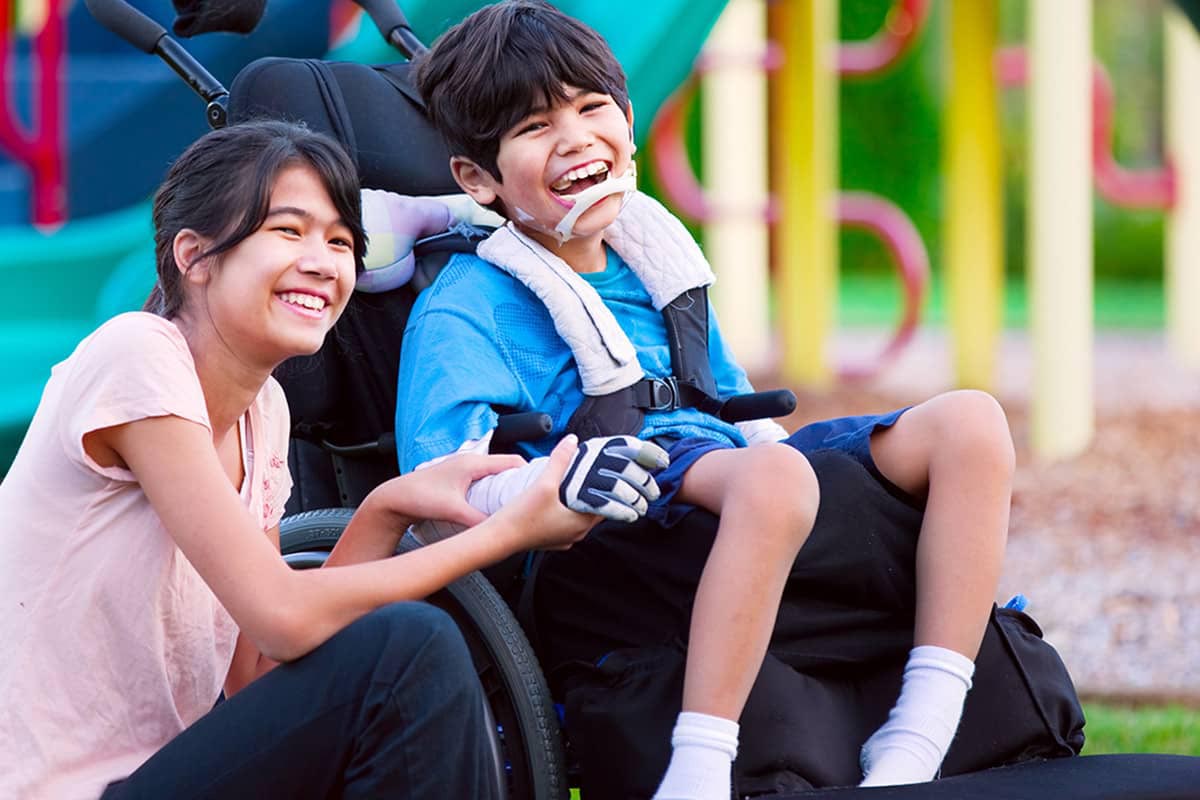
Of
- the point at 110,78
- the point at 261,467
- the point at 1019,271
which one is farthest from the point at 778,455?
the point at 1019,271

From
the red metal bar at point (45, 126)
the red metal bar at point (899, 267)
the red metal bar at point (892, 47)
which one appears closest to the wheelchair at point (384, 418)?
the red metal bar at point (45, 126)

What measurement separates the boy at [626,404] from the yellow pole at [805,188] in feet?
16.8

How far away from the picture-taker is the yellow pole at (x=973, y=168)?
719cm

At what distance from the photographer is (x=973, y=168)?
7191mm

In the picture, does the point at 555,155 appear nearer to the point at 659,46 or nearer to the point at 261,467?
the point at 261,467

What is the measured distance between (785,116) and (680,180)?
80 cm

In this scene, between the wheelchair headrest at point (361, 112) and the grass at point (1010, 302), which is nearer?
the wheelchair headrest at point (361, 112)

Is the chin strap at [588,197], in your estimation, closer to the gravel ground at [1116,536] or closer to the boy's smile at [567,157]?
the boy's smile at [567,157]

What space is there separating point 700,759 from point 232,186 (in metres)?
0.85

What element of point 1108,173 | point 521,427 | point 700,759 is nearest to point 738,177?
point 1108,173

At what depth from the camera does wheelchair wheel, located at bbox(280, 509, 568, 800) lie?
2094 mm

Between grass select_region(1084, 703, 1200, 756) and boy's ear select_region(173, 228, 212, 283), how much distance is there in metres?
1.94

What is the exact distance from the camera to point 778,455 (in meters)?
2.06

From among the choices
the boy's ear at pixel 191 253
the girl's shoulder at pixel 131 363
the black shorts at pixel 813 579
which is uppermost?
the boy's ear at pixel 191 253
